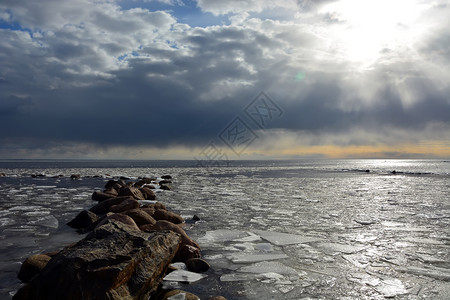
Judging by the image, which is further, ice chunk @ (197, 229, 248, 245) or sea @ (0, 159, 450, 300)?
ice chunk @ (197, 229, 248, 245)

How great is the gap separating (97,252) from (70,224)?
423 cm

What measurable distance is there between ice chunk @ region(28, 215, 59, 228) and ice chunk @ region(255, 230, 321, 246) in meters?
4.29

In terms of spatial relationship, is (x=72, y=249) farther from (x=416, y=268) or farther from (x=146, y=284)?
(x=416, y=268)

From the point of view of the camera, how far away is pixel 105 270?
2711 mm

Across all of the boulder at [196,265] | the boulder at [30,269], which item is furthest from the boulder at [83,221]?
the boulder at [196,265]

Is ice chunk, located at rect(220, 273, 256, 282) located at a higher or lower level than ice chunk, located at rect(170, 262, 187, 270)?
lower

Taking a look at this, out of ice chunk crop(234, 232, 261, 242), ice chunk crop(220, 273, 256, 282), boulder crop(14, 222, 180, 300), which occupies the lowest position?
ice chunk crop(234, 232, 261, 242)

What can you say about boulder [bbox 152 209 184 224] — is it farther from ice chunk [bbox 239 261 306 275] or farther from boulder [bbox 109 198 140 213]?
ice chunk [bbox 239 261 306 275]

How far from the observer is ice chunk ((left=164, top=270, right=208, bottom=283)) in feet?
11.9

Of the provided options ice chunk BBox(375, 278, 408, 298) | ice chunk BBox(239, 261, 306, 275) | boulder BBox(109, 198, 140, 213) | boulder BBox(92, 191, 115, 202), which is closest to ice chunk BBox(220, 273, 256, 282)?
ice chunk BBox(239, 261, 306, 275)

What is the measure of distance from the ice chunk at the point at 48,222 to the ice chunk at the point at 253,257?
13.6 feet

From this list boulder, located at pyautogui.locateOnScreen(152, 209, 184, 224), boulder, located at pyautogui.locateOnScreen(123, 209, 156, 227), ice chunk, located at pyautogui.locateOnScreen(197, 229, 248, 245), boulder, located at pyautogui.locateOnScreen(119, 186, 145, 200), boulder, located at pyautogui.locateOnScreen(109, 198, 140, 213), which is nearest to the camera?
ice chunk, located at pyautogui.locateOnScreen(197, 229, 248, 245)

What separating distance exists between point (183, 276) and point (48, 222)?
465cm

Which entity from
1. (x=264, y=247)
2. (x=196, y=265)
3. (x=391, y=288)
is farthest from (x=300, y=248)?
(x=196, y=265)
